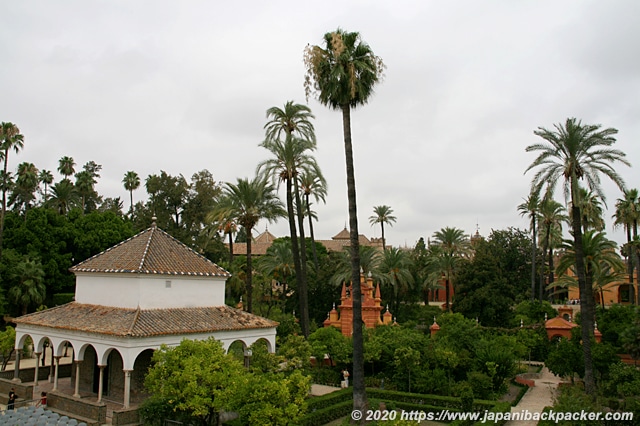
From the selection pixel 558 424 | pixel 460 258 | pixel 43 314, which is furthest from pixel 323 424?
pixel 460 258


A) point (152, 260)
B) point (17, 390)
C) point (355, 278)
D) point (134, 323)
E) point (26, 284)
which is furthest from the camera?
point (26, 284)

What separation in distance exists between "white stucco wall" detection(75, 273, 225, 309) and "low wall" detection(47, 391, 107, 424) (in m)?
4.28

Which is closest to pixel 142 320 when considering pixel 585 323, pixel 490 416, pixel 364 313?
pixel 490 416

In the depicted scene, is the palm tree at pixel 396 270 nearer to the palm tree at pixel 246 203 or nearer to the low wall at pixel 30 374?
the palm tree at pixel 246 203

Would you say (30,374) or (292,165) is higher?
(292,165)

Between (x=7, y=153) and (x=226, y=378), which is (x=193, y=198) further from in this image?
(x=226, y=378)

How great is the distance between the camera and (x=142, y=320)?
2208 cm

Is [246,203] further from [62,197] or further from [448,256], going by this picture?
[62,197]

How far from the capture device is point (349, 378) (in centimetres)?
2953

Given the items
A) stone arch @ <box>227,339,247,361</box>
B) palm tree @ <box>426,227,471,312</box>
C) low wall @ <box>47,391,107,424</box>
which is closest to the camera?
low wall @ <box>47,391,107,424</box>

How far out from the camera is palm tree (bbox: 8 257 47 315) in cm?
4106

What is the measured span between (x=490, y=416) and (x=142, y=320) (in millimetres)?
14500

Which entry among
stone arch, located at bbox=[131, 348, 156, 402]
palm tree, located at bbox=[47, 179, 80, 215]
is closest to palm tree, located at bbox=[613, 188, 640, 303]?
stone arch, located at bbox=[131, 348, 156, 402]

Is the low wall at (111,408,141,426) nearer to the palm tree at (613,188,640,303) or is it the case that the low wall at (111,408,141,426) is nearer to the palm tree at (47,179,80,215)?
the palm tree at (613,188,640,303)
